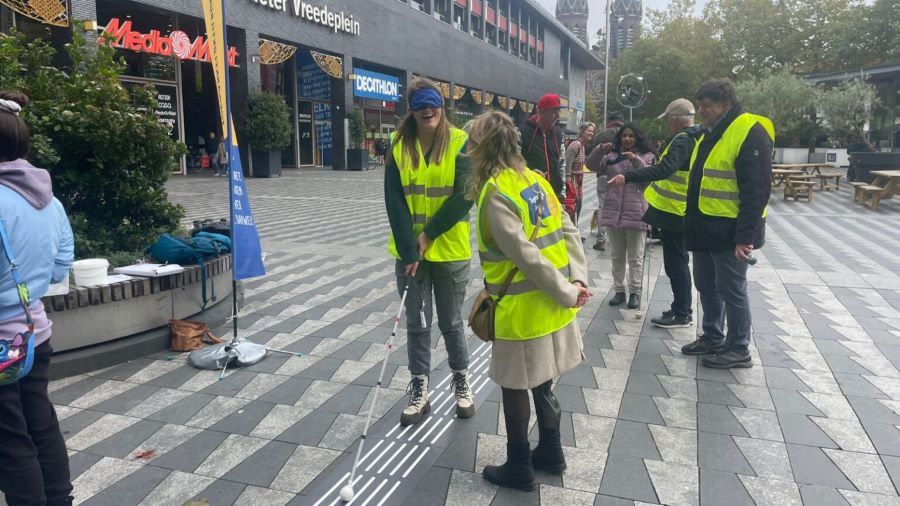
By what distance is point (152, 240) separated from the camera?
5.68 meters

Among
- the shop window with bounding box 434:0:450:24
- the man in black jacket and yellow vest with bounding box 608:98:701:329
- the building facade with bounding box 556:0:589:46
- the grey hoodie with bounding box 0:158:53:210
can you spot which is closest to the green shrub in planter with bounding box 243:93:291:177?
the shop window with bounding box 434:0:450:24

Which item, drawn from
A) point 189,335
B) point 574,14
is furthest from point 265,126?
point 574,14

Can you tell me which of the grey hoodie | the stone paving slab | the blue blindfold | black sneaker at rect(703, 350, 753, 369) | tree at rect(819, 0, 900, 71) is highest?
tree at rect(819, 0, 900, 71)

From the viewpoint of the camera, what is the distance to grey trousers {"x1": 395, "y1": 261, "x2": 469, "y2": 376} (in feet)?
11.9

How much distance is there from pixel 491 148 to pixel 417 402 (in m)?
1.64

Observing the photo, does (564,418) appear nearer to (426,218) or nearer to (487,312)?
(487,312)

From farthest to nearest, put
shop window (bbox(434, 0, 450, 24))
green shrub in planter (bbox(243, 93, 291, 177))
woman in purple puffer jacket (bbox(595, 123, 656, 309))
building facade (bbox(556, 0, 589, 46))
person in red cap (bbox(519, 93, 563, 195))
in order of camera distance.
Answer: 1. building facade (bbox(556, 0, 589, 46))
2. shop window (bbox(434, 0, 450, 24))
3. green shrub in planter (bbox(243, 93, 291, 177))
4. woman in purple puffer jacket (bbox(595, 123, 656, 309))
5. person in red cap (bbox(519, 93, 563, 195))

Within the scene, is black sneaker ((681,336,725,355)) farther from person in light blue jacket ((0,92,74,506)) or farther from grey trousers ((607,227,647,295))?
person in light blue jacket ((0,92,74,506))

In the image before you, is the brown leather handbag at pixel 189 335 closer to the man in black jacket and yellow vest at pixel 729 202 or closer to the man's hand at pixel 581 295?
the man's hand at pixel 581 295

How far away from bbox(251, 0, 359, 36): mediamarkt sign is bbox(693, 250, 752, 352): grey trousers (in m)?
20.3

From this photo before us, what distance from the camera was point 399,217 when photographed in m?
3.49

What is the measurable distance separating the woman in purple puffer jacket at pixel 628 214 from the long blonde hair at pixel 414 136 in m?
2.98

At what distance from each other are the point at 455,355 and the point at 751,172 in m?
2.31

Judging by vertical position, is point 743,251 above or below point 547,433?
above
